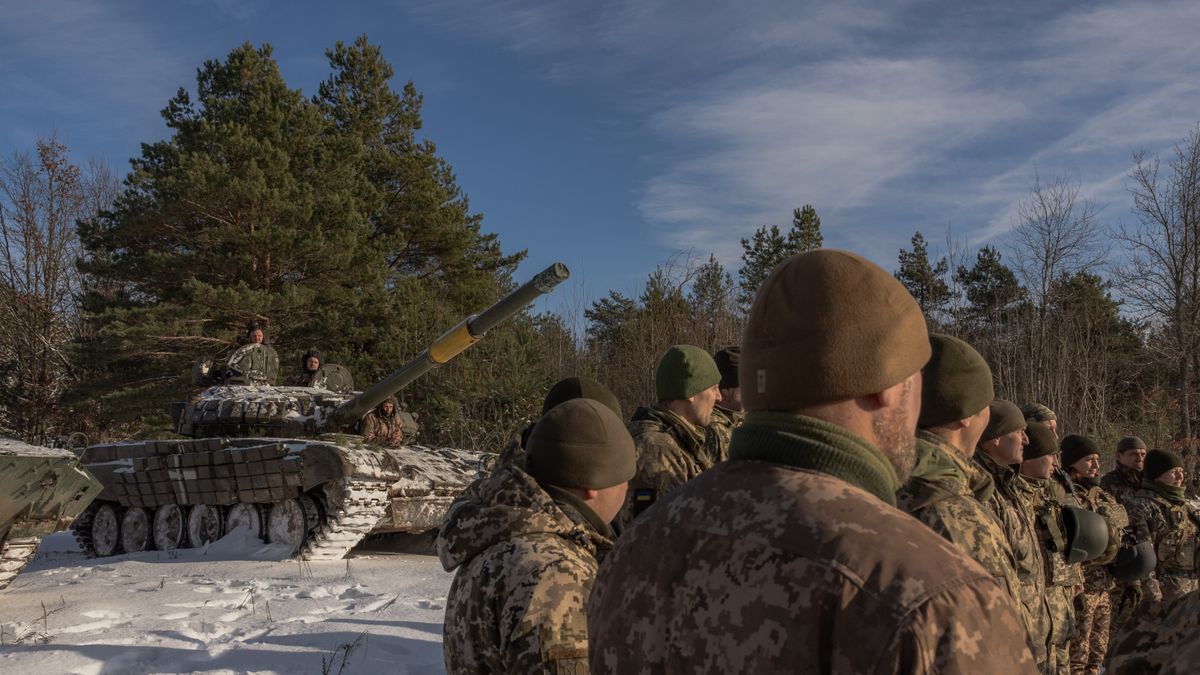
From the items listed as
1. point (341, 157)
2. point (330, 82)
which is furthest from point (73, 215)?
point (341, 157)

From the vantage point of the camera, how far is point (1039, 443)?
214 inches

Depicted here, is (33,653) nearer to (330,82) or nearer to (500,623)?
(500,623)

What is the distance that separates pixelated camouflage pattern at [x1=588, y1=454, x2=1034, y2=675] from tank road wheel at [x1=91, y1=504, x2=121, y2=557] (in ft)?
43.7

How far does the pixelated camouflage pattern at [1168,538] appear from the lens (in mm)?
7203

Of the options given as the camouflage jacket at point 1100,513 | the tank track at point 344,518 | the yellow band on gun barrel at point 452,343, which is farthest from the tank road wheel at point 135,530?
the camouflage jacket at point 1100,513

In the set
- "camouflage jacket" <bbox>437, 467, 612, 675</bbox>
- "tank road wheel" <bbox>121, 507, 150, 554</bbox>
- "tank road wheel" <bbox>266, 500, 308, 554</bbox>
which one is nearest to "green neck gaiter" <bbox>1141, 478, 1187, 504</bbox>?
"camouflage jacket" <bbox>437, 467, 612, 675</bbox>

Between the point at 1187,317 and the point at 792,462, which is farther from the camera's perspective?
the point at 1187,317

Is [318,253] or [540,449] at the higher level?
[318,253]

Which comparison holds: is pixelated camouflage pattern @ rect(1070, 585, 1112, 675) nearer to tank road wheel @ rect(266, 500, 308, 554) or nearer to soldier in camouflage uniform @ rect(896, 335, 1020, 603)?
soldier in camouflage uniform @ rect(896, 335, 1020, 603)

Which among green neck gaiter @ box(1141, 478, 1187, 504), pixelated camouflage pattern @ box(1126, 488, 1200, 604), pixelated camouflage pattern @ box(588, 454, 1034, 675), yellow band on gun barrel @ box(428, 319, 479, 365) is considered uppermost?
yellow band on gun barrel @ box(428, 319, 479, 365)

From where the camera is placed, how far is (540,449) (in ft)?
8.93

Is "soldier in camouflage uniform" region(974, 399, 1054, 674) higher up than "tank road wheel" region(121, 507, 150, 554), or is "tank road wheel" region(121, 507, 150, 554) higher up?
"soldier in camouflage uniform" region(974, 399, 1054, 674)

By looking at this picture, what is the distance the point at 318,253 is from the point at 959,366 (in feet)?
70.7

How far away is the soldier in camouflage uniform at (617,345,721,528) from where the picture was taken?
4.70m
